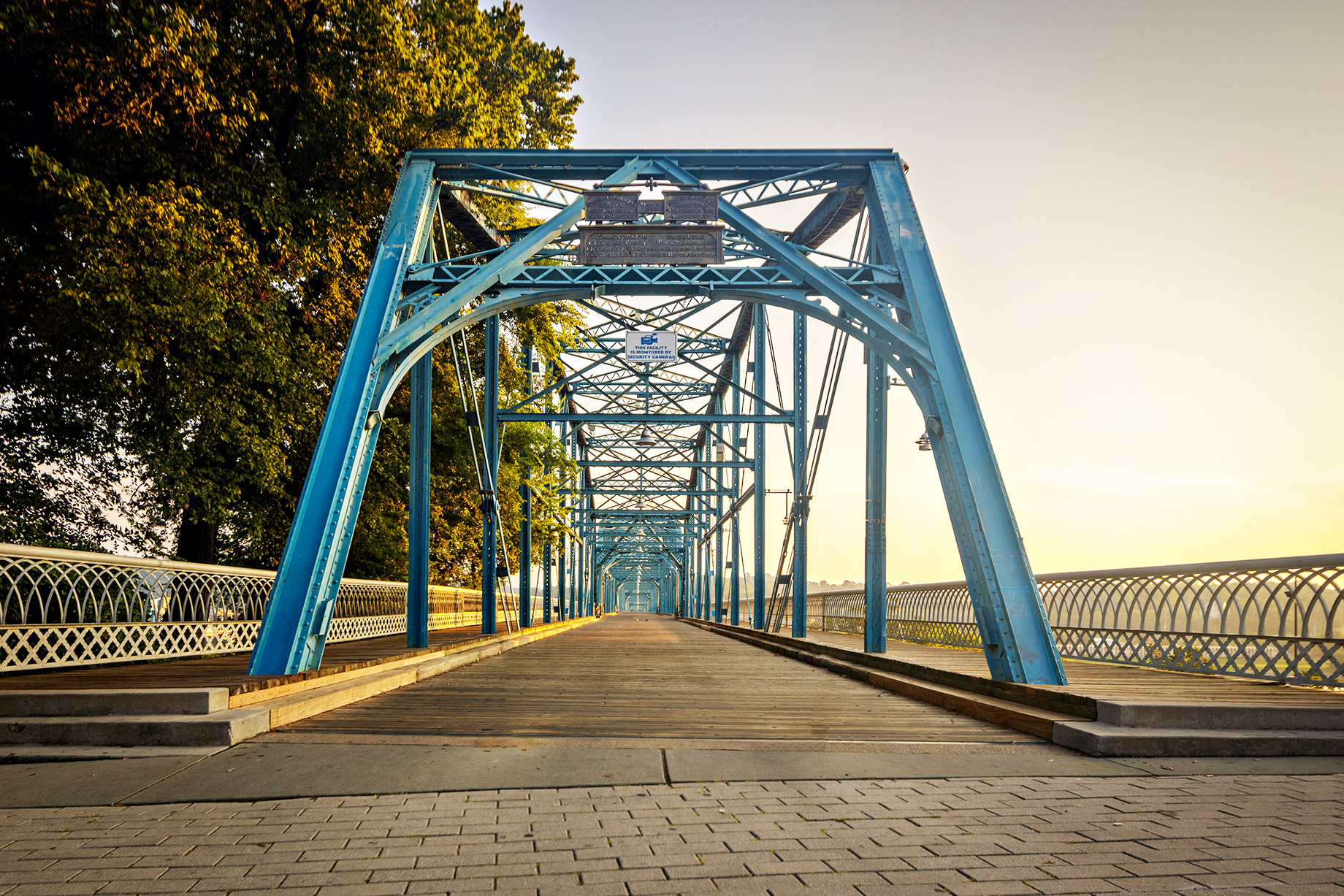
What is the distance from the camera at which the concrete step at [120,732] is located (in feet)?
14.9

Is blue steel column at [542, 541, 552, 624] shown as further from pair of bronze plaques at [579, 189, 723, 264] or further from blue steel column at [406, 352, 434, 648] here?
pair of bronze plaques at [579, 189, 723, 264]

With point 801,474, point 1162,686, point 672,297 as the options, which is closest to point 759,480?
point 801,474

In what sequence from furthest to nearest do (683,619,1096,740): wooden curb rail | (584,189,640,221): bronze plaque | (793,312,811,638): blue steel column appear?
(793,312,811,638): blue steel column, (584,189,640,221): bronze plaque, (683,619,1096,740): wooden curb rail

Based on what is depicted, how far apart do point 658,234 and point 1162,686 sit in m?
6.44

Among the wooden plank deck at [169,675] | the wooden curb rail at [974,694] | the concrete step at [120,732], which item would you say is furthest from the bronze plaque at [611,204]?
the concrete step at [120,732]

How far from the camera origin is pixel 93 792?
376cm

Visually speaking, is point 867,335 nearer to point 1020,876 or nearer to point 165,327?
point 1020,876

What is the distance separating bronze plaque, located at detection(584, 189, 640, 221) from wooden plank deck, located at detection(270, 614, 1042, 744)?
5.09 meters

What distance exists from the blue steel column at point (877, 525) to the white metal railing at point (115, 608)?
25.4 ft

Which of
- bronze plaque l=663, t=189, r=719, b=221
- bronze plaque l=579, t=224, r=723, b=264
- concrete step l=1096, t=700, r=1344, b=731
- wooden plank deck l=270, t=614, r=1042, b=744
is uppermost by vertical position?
bronze plaque l=663, t=189, r=719, b=221

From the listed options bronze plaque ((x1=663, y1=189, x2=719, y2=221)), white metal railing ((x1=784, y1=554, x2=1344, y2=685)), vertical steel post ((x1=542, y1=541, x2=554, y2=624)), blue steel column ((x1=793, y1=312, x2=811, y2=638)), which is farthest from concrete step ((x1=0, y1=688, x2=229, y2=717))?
vertical steel post ((x1=542, y1=541, x2=554, y2=624))

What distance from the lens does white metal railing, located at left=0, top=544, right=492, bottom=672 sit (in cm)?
700

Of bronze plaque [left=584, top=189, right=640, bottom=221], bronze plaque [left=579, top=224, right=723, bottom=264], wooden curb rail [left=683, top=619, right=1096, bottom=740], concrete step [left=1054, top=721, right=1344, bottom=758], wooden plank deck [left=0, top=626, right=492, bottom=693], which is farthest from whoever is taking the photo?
bronze plaque [left=584, top=189, right=640, bottom=221]

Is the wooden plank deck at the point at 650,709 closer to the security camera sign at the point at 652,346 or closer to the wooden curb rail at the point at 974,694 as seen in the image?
the wooden curb rail at the point at 974,694
